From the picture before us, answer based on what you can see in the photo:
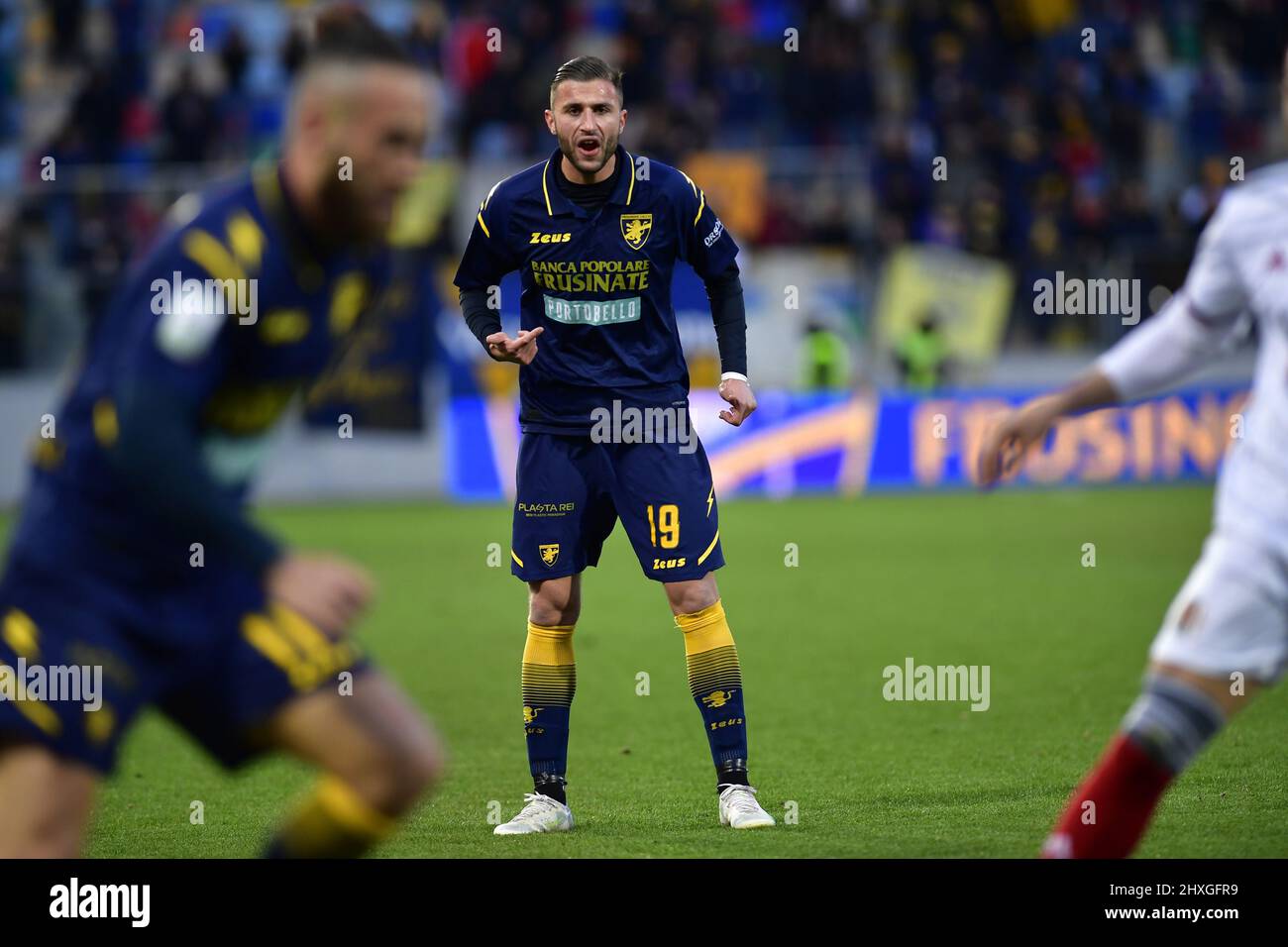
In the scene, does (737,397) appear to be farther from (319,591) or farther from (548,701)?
(319,591)

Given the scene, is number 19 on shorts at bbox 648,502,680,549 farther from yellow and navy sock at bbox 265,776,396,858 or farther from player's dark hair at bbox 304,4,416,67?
player's dark hair at bbox 304,4,416,67

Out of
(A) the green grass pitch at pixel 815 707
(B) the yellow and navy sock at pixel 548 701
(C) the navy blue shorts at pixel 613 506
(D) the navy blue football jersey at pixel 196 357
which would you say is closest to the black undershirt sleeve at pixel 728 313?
(C) the navy blue shorts at pixel 613 506

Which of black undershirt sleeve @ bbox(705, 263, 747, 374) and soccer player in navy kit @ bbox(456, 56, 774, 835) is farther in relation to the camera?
black undershirt sleeve @ bbox(705, 263, 747, 374)

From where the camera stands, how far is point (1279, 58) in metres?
23.8

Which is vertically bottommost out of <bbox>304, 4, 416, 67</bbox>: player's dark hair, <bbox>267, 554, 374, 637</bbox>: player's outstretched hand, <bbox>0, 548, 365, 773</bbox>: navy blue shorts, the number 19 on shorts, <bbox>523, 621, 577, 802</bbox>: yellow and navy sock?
<bbox>523, 621, 577, 802</bbox>: yellow and navy sock

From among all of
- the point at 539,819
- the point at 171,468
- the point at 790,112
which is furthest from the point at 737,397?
the point at 790,112

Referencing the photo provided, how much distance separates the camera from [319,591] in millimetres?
3262

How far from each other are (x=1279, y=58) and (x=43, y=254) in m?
16.2

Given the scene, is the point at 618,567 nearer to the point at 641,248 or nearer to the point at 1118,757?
the point at 641,248

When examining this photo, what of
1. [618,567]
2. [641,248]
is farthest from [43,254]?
[641,248]

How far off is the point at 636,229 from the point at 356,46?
2837mm

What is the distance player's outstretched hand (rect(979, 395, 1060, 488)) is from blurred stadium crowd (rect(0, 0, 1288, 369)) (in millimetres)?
16601

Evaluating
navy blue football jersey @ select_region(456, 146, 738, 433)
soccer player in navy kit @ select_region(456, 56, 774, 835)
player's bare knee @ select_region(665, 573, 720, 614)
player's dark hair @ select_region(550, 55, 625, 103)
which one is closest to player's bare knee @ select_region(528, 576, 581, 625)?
soccer player in navy kit @ select_region(456, 56, 774, 835)

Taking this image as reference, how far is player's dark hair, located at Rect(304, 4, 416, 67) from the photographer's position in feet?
11.1
